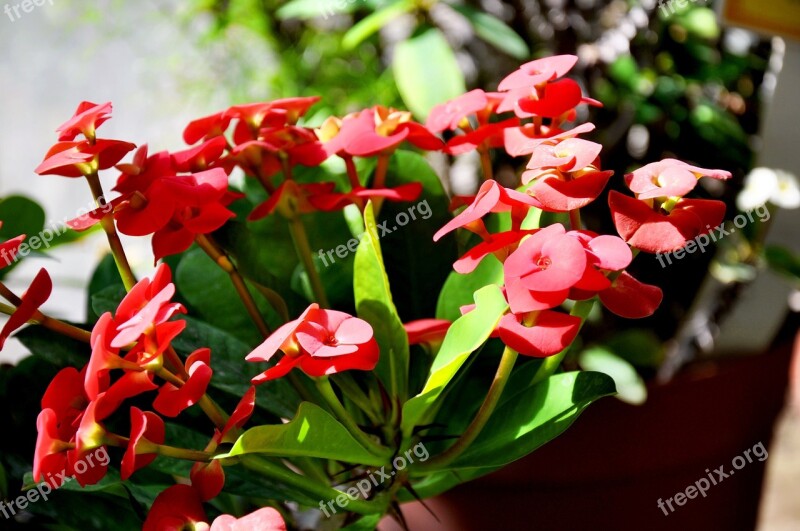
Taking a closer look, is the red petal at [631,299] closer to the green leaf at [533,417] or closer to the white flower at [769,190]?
the green leaf at [533,417]

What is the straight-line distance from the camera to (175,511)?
0.36m

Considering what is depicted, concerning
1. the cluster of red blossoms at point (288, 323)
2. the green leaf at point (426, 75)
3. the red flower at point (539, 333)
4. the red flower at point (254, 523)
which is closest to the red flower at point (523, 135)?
the cluster of red blossoms at point (288, 323)

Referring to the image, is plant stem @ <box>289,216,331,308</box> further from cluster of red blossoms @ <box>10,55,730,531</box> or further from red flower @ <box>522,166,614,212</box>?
red flower @ <box>522,166,614,212</box>

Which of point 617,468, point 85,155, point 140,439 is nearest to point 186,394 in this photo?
point 140,439

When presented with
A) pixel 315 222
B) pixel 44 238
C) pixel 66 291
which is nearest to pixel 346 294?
pixel 315 222

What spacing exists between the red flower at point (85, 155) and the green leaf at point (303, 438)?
0.16 meters

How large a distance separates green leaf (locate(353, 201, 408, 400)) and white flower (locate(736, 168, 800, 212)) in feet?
1.63

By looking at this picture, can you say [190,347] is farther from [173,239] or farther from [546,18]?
[546,18]

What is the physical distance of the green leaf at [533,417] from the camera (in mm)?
397

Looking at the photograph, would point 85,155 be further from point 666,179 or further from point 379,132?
point 666,179

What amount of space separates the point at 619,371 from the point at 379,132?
36cm

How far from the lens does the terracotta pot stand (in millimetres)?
617

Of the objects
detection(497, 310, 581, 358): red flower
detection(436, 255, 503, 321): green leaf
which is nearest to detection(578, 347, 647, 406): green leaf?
detection(436, 255, 503, 321): green leaf

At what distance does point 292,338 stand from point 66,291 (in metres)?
Result: 1.09
